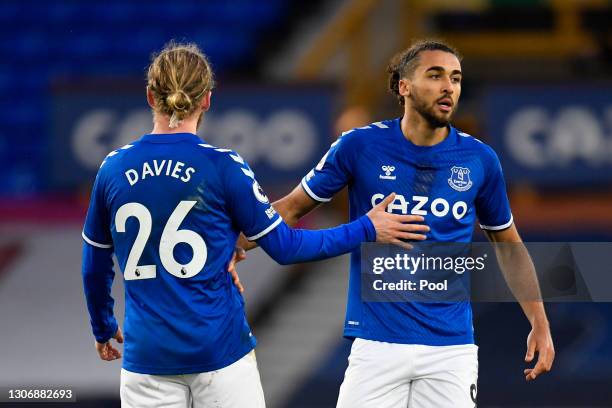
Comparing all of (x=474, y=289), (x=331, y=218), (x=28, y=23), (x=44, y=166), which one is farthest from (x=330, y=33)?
(x=474, y=289)

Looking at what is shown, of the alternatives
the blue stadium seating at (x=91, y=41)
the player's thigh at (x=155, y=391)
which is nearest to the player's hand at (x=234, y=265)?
the player's thigh at (x=155, y=391)

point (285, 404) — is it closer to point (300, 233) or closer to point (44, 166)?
point (300, 233)

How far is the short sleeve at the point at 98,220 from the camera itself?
4.75 meters

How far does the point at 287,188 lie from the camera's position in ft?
37.9

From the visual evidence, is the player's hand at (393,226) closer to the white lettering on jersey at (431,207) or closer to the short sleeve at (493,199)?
the white lettering on jersey at (431,207)

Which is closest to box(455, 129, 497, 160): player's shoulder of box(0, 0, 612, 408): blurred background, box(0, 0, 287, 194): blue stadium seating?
box(0, 0, 612, 408): blurred background

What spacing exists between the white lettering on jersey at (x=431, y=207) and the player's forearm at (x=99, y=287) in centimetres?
117

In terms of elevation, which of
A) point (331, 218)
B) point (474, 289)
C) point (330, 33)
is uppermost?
point (330, 33)

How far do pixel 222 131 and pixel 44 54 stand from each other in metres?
5.31

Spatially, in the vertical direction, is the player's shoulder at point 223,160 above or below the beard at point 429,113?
below

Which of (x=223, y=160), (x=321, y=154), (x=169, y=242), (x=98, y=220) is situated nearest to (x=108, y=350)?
(x=98, y=220)

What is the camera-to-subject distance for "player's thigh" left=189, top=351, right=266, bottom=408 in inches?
185

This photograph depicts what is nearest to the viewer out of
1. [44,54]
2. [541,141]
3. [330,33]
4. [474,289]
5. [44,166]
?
[474,289]

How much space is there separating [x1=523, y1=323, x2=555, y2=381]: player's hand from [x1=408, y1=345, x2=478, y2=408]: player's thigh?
26 centimetres
